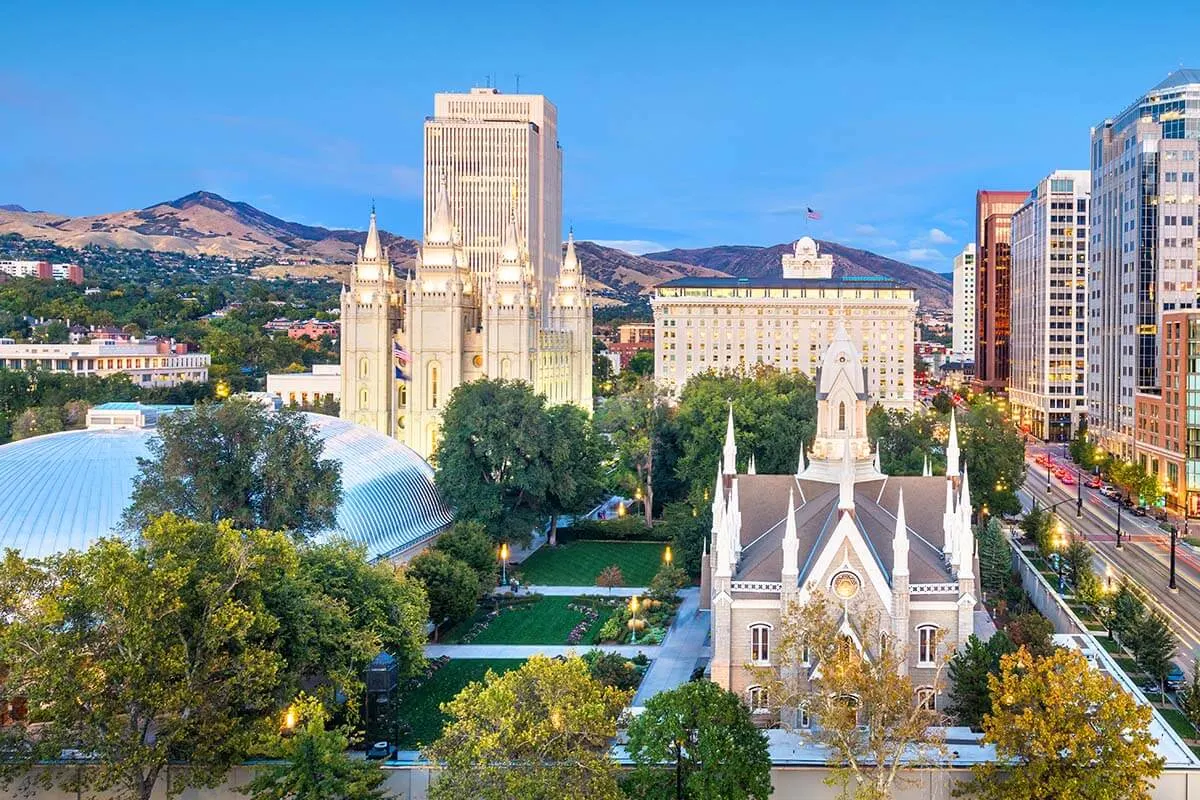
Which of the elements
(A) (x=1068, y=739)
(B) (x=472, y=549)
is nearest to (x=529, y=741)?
(A) (x=1068, y=739)

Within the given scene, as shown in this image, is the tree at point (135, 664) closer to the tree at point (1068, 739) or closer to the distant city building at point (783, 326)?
the tree at point (1068, 739)

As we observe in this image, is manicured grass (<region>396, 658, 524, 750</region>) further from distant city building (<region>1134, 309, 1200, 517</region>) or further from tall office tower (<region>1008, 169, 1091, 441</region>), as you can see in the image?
tall office tower (<region>1008, 169, 1091, 441</region>)

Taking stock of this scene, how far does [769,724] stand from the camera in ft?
118

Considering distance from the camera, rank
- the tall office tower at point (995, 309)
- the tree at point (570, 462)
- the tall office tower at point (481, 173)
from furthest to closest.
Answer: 1. the tall office tower at point (995, 309)
2. the tall office tower at point (481, 173)
3. the tree at point (570, 462)

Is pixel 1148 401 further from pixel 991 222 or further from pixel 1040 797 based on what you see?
pixel 991 222

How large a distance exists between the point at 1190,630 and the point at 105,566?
157ft

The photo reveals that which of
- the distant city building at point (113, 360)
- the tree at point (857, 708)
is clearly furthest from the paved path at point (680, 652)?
the distant city building at point (113, 360)

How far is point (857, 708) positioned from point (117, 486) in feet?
120

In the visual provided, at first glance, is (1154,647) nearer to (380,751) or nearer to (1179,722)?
(1179,722)

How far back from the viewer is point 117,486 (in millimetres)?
48406

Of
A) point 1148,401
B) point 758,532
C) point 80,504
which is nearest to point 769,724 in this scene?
point 758,532

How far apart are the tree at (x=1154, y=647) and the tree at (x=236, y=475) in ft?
110

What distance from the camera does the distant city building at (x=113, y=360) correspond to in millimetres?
132375

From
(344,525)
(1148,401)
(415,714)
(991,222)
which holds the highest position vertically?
(991,222)
